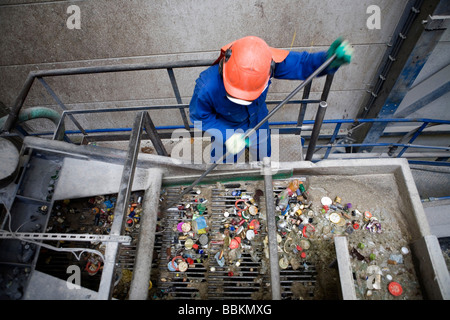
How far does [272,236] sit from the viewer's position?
2473 mm

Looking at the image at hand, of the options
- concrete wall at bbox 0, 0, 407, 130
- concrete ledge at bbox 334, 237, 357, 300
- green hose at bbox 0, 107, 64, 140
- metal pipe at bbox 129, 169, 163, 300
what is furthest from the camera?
concrete wall at bbox 0, 0, 407, 130

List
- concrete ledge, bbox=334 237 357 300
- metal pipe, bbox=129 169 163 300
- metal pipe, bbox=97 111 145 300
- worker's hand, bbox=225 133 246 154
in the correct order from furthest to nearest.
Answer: worker's hand, bbox=225 133 246 154 < metal pipe, bbox=129 169 163 300 < concrete ledge, bbox=334 237 357 300 < metal pipe, bbox=97 111 145 300

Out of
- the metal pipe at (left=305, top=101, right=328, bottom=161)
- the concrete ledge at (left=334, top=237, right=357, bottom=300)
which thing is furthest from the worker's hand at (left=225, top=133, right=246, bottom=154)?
the concrete ledge at (left=334, top=237, right=357, bottom=300)

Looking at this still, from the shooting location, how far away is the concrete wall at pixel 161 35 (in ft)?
12.2

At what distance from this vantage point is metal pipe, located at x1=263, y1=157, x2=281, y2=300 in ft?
7.34

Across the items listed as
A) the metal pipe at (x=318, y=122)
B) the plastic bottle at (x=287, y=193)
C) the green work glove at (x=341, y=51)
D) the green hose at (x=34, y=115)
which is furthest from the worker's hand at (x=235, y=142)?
the green hose at (x=34, y=115)

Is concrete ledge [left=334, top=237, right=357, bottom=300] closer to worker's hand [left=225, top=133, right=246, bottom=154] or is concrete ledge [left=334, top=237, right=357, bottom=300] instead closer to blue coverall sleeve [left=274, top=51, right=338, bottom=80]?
worker's hand [left=225, top=133, right=246, bottom=154]

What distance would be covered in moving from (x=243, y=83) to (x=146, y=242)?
5.97 ft

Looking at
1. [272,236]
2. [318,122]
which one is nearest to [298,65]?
[318,122]

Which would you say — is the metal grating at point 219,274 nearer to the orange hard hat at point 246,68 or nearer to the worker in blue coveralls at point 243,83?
the worker in blue coveralls at point 243,83

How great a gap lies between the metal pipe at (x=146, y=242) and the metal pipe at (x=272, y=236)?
115 centimetres

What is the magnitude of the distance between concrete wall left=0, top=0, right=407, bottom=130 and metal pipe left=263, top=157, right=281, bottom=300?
2.28 meters
